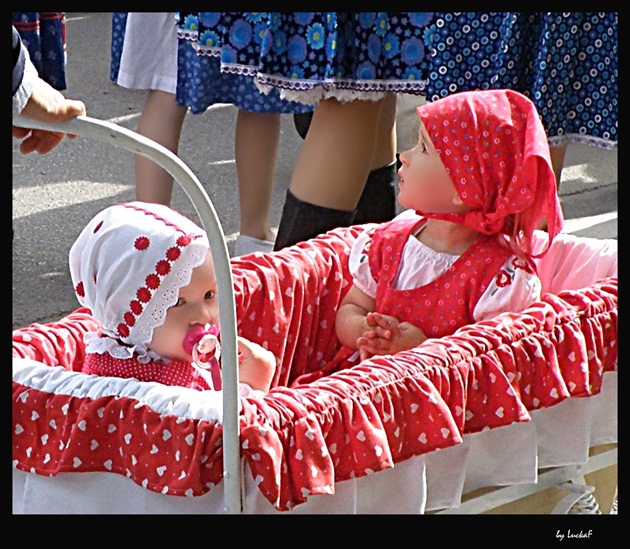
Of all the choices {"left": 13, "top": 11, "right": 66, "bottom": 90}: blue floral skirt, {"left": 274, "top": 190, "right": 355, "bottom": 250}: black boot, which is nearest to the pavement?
{"left": 13, "top": 11, "right": 66, "bottom": 90}: blue floral skirt

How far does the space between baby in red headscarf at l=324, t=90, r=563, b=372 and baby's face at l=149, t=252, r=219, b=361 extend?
18.4 inches

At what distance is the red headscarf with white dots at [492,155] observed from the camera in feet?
7.23

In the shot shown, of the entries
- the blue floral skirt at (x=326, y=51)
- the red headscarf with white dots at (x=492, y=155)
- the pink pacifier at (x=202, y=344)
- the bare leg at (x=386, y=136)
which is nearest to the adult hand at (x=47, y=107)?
the pink pacifier at (x=202, y=344)

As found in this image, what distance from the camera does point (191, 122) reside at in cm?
503

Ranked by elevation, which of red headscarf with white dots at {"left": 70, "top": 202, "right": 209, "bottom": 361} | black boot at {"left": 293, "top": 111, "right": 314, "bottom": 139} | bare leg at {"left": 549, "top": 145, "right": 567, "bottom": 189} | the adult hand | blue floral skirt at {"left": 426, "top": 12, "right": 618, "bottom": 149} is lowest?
black boot at {"left": 293, "top": 111, "right": 314, "bottom": 139}

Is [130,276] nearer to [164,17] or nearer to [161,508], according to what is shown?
[161,508]

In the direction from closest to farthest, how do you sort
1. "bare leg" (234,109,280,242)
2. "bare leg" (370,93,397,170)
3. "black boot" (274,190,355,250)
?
"black boot" (274,190,355,250) < "bare leg" (370,93,397,170) < "bare leg" (234,109,280,242)

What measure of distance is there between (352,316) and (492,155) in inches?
18.8

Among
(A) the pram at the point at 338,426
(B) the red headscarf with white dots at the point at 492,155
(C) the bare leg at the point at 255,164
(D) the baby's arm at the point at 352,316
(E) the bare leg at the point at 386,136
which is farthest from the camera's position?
(C) the bare leg at the point at 255,164

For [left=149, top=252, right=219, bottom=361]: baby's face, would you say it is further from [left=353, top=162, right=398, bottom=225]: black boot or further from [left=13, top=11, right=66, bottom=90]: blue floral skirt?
[left=13, top=11, right=66, bottom=90]: blue floral skirt

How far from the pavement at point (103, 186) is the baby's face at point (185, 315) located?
130 cm

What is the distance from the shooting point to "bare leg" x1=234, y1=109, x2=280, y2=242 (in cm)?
340

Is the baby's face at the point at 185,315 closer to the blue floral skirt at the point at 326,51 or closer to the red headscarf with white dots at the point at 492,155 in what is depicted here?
the red headscarf with white dots at the point at 492,155
